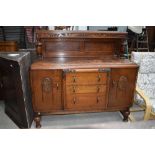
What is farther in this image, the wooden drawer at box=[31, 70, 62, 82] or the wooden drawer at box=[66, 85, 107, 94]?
the wooden drawer at box=[66, 85, 107, 94]

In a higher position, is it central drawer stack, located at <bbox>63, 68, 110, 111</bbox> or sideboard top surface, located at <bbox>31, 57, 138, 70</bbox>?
sideboard top surface, located at <bbox>31, 57, 138, 70</bbox>

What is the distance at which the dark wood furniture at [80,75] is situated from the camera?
2.15 meters

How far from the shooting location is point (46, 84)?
7.06 feet

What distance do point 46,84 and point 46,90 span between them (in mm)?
89

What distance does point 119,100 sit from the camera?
241 cm

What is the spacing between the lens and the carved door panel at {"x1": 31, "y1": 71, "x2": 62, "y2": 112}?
2.12m

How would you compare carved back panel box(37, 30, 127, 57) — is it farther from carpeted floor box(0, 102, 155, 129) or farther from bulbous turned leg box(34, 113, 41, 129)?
carpeted floor box(0, 102, 155, 129)

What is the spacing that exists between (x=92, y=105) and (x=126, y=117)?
24.5 inches

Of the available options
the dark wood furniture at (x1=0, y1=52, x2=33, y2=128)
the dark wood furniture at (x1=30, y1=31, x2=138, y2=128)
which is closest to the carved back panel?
the dark wood furniture at (x1=30, y1=31, x2=138, y2=128)

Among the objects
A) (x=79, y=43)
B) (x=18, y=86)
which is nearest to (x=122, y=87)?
(x=79, y=43)

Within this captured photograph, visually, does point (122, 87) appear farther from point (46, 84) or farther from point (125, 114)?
point (46, 84)

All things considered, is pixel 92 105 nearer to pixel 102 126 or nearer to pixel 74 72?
pixel 102 126

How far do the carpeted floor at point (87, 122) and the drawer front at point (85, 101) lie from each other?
304mm
